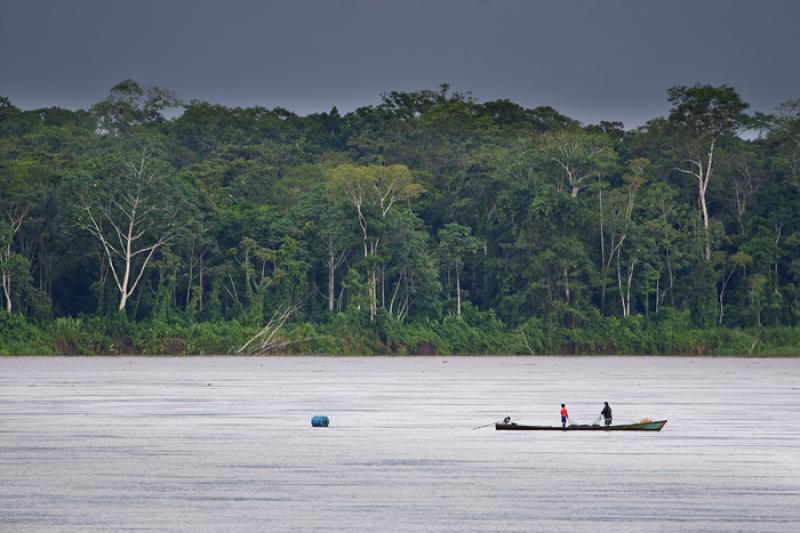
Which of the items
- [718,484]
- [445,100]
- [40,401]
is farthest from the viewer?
[445,100]

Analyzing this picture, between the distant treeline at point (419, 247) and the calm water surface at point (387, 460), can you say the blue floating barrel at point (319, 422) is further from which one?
the distant treeline at point (419, 247)

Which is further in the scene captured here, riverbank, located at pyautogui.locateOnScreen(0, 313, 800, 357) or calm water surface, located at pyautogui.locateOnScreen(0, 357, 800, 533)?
riverbank, located at pyautogui.locateOnScreen(0, 313, 800, 357)

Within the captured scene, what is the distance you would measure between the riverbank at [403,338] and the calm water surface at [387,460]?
2853 cm

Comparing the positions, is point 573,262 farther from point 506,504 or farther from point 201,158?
point 506,504

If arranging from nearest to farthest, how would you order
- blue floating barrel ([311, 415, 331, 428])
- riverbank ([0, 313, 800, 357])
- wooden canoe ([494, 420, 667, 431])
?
wooden canoe ([494, 420, 667, 431])
blue floating barrel ([311, 415, 331, 428])
riverbank ([0, 313, 800, 357])

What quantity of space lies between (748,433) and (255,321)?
170ft

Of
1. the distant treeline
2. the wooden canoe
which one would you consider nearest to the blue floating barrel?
the wooden canoe

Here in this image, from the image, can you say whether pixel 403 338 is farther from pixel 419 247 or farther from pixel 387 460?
pixel 387 460

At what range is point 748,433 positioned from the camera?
102ft

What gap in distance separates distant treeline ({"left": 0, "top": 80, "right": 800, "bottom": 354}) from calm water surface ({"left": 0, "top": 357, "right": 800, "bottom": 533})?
30.1 m

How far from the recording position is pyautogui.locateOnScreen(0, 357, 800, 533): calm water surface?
796 inches

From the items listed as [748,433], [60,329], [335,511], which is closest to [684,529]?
[335,511]

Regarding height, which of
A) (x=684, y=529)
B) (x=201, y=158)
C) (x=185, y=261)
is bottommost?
(x=684, y=529)

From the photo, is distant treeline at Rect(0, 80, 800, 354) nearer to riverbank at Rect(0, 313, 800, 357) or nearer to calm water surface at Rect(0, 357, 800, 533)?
riverbank at Rect(0, 313, 800, 357)
